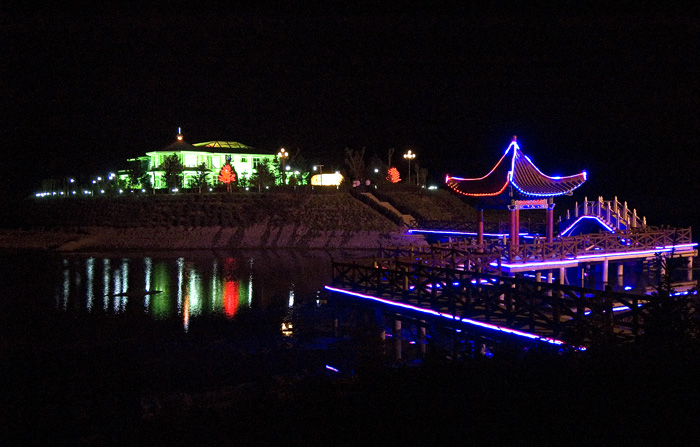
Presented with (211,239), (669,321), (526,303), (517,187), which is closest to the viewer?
(669,321)

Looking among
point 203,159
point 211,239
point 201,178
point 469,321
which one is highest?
point 203,159

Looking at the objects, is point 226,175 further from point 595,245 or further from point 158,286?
point 595,245

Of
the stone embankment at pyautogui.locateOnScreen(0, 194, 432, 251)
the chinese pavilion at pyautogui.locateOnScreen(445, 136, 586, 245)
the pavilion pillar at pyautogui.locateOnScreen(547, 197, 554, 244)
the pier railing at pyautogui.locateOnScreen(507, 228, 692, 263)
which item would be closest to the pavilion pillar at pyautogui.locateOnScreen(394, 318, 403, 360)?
the pier railing at pyautogui.locateOnScreen(507, 228, 692, 263)

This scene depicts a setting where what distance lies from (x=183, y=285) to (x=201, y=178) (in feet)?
130

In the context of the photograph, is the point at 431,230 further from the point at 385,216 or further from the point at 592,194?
the point at 592,194

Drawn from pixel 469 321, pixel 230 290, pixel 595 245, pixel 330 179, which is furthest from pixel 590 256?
pixel 330 179

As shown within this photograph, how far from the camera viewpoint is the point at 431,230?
148 ft

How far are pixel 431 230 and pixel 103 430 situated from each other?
34.8 m

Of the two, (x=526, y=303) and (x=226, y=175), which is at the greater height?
(x=226, y=175)

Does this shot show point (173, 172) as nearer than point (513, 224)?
No

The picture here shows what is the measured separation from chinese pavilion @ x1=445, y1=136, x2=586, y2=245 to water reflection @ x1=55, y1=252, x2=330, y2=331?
1057cm

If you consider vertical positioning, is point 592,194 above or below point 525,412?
above

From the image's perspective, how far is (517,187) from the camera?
961 inches

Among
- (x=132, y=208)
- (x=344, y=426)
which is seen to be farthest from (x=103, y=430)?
(x=132, y=208)
